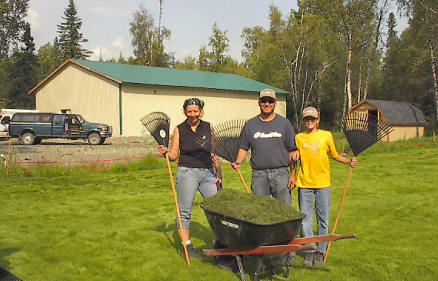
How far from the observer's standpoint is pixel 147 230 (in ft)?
20.7

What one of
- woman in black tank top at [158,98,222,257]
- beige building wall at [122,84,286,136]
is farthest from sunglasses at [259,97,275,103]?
beige building wall at [122,84,286,136]

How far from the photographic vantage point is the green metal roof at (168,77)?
96.5ft

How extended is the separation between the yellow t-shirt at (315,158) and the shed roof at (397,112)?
19.8 meters

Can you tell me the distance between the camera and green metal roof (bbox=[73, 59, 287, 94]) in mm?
29420

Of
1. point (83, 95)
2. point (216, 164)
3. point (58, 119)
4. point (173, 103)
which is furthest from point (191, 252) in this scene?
point (83, 95)

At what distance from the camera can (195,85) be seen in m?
31.1

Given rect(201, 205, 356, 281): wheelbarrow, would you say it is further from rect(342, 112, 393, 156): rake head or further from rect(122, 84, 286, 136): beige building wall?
rect(122, 84, 286, 136): beige building wall

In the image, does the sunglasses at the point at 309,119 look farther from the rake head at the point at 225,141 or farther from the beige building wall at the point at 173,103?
the beige building wall at the point at 173,103

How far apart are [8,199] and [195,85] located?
23347 mm

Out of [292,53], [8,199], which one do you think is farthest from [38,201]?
[292,53]

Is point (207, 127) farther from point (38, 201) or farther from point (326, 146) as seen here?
point (38, 201)

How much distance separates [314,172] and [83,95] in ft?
91.4

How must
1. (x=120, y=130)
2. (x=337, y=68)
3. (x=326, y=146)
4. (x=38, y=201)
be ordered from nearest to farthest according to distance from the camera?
(x=326, y=146) → (x=38, y=201) → (x=120, y=130) → (x=337, y=68)

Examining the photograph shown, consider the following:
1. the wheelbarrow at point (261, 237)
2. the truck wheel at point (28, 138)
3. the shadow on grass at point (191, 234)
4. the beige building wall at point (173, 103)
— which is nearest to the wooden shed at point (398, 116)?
the beige building wall at point (173, 103)
